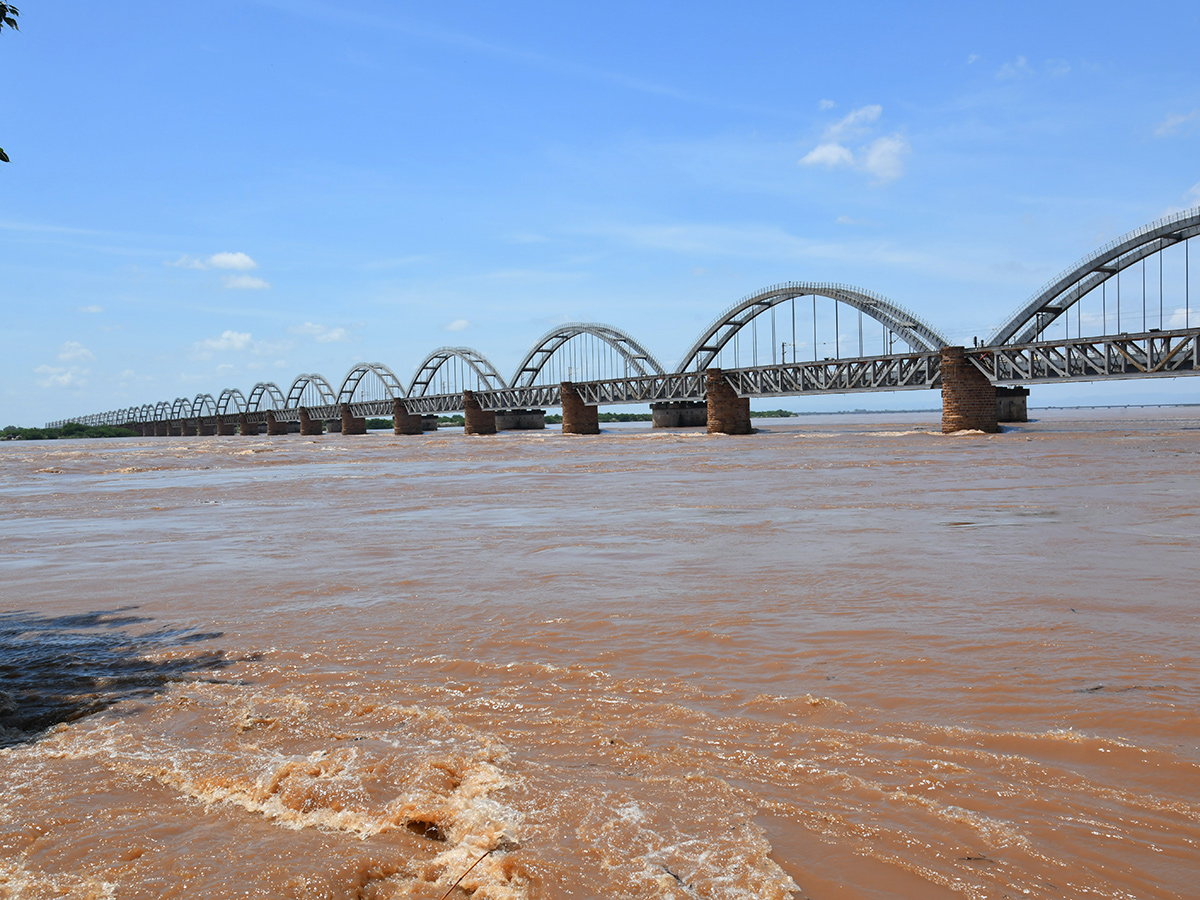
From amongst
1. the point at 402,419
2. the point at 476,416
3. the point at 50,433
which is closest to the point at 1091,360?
the point at 476,416

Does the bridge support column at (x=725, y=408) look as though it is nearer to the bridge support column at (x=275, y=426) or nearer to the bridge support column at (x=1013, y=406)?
A: the bridge support column at (x=1013, y=406)

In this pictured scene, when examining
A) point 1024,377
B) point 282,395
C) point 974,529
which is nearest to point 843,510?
point 974,529

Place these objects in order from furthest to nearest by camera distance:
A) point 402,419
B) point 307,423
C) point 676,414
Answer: point 307,423 → point 402,419 → point 676,414

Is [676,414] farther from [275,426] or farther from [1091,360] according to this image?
[275,426]

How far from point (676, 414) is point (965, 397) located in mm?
43473

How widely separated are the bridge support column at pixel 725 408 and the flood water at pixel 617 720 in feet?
186

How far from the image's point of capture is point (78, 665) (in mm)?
5891

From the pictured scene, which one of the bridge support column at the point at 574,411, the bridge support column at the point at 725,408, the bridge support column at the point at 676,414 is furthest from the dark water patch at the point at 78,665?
the bridge support column at the point at 676,414

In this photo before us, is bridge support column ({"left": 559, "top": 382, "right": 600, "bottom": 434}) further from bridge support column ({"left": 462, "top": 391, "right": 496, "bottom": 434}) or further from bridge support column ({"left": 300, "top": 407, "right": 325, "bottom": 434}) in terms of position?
bridge support column ({"left": 300, "top": 407, "right": 325, "bottom": 434})

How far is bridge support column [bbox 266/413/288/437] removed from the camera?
160750mm

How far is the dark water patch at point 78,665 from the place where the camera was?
4.96m

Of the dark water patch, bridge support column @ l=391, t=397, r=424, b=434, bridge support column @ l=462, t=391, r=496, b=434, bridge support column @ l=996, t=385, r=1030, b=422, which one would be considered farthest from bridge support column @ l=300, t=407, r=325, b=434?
the dark water patch

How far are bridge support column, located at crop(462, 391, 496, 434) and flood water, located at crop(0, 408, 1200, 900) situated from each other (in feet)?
306

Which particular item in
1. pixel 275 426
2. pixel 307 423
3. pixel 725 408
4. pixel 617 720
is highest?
pixel 307 423
